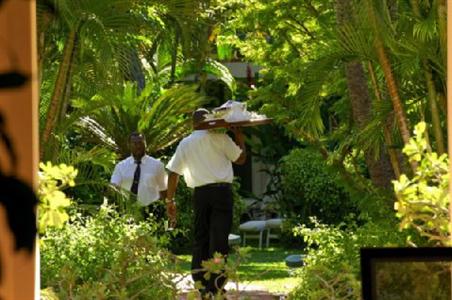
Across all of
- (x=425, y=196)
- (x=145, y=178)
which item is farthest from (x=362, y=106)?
(x=425, y=196)

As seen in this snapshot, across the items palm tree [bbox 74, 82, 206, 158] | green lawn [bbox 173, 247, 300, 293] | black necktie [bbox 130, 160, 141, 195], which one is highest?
palm tree [bbox 74, 82, 206, 158]

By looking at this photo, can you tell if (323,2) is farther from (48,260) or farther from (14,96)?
(14,96)

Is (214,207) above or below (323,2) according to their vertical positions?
below

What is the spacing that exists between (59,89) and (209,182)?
1653 mm

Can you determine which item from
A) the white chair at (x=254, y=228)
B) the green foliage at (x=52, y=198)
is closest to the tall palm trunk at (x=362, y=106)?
the green foliage at (x=52, y=198)

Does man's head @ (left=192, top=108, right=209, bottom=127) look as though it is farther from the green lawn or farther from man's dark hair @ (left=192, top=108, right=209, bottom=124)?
the green lawn

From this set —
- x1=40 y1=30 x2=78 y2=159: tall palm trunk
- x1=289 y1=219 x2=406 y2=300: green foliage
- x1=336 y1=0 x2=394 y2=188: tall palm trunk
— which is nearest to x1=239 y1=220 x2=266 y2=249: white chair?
x1=336 y1=0 x2=394 y2=188: tall palm trunk

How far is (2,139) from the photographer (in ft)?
10.3

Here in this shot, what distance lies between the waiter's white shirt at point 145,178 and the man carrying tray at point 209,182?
1.76 meters

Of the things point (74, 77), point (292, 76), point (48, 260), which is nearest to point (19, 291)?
point (48, 260)

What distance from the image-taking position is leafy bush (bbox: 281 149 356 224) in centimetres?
1695

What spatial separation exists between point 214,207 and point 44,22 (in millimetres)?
2443

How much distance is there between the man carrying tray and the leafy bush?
716 cm

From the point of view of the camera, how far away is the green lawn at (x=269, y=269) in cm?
1151
